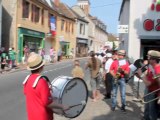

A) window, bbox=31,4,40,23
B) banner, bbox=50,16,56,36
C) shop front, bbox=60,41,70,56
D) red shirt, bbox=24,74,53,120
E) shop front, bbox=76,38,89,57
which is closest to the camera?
red shirt, bbox=24,74,53,120

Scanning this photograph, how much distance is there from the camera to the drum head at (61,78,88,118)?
13.9 ft

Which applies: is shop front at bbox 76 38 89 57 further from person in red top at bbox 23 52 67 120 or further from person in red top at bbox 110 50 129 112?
person in red top at bbox 23 52 67 120

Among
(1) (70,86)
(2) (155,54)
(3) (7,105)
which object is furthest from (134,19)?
(1) (70,86)

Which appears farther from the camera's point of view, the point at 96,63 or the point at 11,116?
the point at 96,63

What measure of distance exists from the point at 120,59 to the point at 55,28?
3381cm

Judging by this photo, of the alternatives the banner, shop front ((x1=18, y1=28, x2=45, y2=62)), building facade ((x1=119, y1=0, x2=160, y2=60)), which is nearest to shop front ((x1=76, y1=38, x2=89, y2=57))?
the banner

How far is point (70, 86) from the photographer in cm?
435

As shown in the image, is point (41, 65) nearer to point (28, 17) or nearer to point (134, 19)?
point (134, 19)

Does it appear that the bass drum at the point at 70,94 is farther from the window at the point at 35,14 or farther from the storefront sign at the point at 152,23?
the window at the point at 35,14

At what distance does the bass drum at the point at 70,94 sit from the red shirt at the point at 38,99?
137mm

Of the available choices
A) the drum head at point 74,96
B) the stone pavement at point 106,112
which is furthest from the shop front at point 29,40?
the drum head at point 74,96

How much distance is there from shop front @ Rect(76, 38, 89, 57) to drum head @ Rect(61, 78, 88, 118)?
169 ft

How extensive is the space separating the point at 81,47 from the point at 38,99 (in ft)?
186

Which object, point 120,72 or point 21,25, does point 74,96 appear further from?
point 21,25
